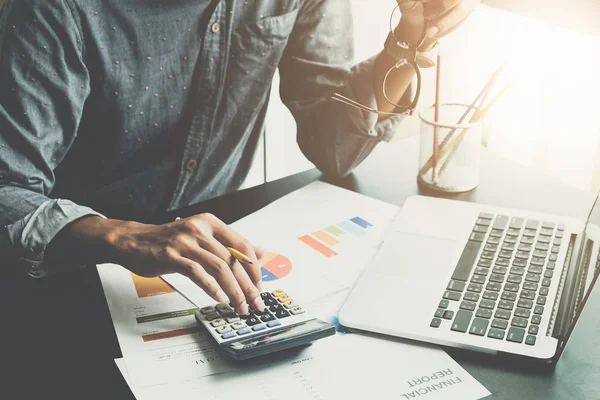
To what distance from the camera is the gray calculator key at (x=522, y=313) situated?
776 millimetres

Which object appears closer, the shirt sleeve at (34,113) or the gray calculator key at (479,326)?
the gray calculator key at (479,326)

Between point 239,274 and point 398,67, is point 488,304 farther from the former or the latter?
point 398,67

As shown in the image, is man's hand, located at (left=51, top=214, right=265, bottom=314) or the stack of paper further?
man's hand, located at (left=51, top=214, right=265, bottom=314)

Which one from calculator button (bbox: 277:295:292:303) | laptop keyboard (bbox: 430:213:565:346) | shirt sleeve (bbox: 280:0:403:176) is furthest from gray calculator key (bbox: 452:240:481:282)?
shirt sleeve (bbox: 280:0:403:176)

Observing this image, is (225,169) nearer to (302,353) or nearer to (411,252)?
(411,252)

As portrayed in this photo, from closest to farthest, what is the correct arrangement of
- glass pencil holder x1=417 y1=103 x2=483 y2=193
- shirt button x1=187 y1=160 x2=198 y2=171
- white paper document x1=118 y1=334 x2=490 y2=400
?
1. white paper document x1=118 y1=334 x2=490 y2=400
2. glass pencil holder x1=417 y1=103 x2=483 y2=193
3. shirt button x1=187 y1=160 x2=198 y2=171

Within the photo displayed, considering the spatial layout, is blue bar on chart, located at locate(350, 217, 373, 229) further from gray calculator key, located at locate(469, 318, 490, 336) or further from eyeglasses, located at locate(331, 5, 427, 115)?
gray calculator key, located at locate(469, 318, 490, 336)

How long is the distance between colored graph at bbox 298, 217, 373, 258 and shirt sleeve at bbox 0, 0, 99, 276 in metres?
0.30

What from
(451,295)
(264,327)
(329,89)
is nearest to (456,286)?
(451,295)

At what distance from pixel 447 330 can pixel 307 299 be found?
174 millimetres

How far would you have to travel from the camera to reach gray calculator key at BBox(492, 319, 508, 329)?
29.9 inches

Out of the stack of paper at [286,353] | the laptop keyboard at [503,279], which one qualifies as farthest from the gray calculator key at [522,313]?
the stack of paper at [286,353]

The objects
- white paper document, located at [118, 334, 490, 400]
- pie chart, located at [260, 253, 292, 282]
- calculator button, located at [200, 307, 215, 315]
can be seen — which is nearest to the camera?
white paper document, located at [118, 334, 490, 400]

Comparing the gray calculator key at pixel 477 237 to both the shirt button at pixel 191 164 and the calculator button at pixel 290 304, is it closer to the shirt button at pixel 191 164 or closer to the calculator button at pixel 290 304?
the calculator button at pixel 290 304
